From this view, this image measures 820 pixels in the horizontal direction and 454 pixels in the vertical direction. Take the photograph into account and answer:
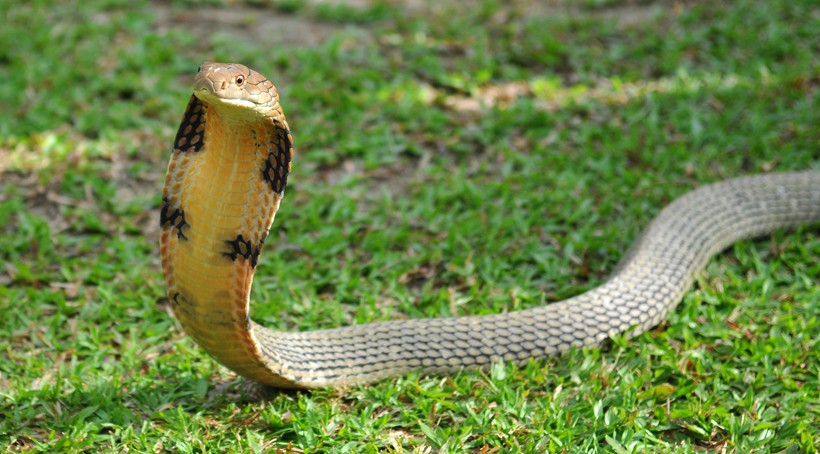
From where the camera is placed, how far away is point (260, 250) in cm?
261

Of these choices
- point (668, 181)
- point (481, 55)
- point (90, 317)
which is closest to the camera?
point (90, 317)

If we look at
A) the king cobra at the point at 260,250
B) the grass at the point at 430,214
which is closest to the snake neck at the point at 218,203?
the king cobra at the point at 260,250

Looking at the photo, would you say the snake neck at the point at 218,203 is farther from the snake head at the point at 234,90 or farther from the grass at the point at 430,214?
the grass at the point at 430,214

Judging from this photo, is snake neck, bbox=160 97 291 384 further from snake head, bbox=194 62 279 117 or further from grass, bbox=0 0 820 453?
grass, bbox=0 0 820 453

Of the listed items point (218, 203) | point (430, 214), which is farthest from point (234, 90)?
point (430, 214)

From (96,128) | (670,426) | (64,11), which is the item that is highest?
(64,11)

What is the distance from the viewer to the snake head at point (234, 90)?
2.29 metres

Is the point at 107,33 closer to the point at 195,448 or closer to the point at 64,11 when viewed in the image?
the point at 64,11

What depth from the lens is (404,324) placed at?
3.40m

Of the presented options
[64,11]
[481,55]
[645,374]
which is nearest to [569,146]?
[481,55]

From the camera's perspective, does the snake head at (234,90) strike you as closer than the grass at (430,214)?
Yes

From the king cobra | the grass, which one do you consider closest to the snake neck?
the king cobra

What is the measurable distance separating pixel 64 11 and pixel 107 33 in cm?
50

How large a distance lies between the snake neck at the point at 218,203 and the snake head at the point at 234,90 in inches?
2.9
